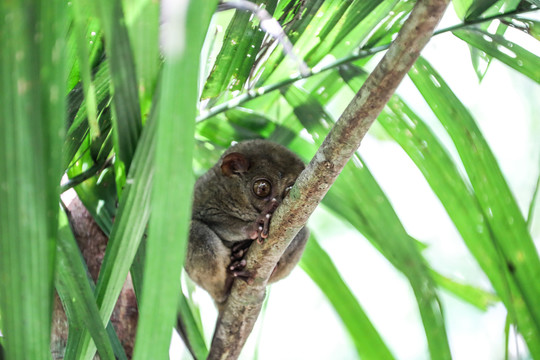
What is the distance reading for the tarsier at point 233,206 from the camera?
3.35 metres

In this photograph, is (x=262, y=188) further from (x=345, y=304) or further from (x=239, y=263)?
(x=345, y=304)

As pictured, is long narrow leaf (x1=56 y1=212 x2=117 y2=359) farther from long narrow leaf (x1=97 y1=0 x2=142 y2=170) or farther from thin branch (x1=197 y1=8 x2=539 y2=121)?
thin branch (x1=197 y1=8 x2=539 y2=121)

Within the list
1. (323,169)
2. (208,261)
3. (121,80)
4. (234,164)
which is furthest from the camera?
(234,164)

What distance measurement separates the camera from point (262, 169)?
3744 millimetres

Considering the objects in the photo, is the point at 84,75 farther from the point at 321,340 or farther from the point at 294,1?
the point at 321,340

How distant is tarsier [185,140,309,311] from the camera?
3.35 metres

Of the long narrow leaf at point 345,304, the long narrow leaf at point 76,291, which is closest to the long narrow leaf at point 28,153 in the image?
the long narrow leaf at point 76,291

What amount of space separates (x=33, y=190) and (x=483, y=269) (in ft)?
6.52

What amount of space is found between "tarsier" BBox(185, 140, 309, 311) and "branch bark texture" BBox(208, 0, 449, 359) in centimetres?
39

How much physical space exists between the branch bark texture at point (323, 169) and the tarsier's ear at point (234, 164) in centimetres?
101

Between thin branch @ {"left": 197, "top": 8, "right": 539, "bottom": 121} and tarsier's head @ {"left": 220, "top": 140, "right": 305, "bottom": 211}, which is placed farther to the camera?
tarsier's head @ {"left": 220, "top": 140, "right": 305, "bottom": 211}

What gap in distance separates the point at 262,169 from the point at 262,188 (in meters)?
0.12

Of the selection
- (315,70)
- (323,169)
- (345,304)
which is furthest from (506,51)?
(345,304)

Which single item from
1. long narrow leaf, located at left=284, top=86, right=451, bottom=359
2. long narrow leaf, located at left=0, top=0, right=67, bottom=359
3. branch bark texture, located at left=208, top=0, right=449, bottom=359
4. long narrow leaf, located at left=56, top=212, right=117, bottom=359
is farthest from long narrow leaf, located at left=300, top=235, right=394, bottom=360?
long narrow leaf, located at left=0, top=0, right=67, bottom=359
